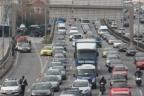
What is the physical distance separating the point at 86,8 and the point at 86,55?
252 ft

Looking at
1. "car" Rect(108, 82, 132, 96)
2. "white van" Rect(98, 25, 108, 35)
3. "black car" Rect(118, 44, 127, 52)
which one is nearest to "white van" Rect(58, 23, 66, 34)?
"white van" Rect(98, 25, 108, 35)

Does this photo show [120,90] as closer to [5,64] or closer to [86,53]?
[86,53]

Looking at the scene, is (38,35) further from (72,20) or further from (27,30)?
(72,20)

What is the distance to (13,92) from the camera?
48.1m

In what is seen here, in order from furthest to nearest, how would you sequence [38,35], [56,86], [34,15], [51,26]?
[34,15] < [51,26] < [38,35] < [56,86]

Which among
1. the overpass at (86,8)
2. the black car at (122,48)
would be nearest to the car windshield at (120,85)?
the black car at (122,48)

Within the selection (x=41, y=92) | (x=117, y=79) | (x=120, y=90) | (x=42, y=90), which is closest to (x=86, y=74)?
(x=117, y=79)

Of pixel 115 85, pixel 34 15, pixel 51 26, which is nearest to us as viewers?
pixel 115 85

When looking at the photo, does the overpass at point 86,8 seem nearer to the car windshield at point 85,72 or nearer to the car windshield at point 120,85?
the car windshield at point 85,72

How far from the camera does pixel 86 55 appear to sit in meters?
64.6

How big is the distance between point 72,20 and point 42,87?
355ft

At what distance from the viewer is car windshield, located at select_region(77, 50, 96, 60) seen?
64375mm

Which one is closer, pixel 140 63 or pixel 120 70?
pixel 120 70

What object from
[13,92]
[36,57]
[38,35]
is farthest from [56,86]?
[38,35]
